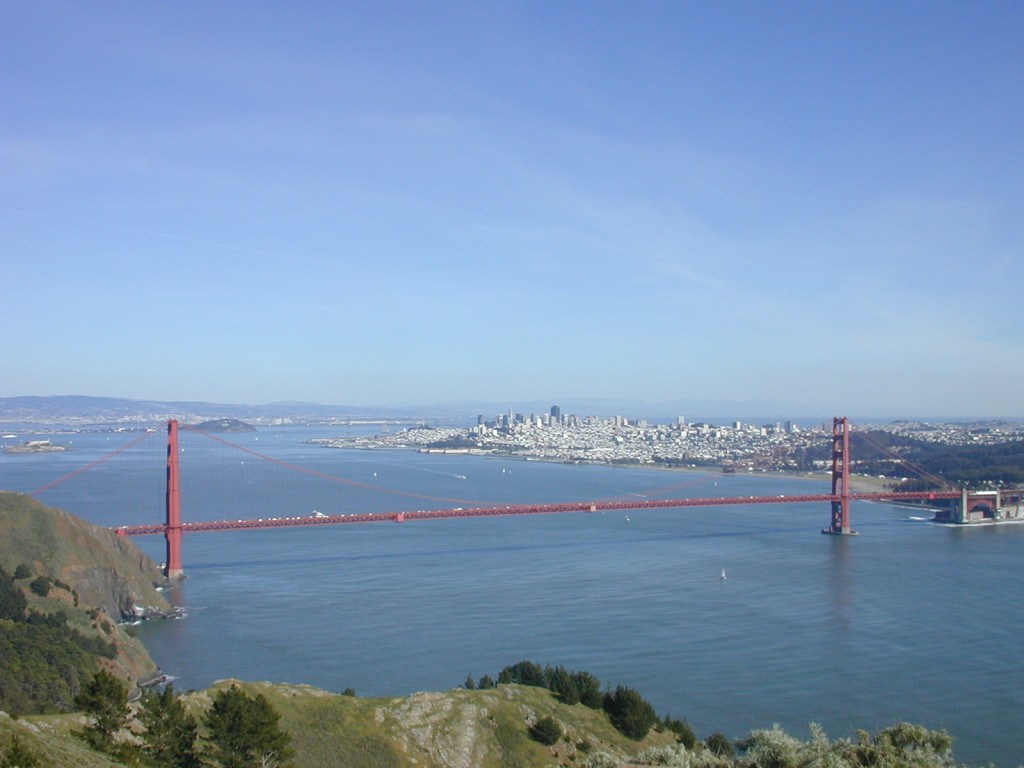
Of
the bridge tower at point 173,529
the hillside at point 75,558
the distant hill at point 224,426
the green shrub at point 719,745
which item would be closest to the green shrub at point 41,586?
the hillside at point 75,558

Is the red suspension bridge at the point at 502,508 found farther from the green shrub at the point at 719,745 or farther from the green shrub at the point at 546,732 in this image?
the green shrub at the point at 719,745

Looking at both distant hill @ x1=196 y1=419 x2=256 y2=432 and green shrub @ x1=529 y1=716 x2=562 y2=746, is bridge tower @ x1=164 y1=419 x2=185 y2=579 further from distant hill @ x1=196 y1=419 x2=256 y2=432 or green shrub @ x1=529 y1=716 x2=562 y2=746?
distant hill @ x1=196 y1=419 x2=256 y2=432

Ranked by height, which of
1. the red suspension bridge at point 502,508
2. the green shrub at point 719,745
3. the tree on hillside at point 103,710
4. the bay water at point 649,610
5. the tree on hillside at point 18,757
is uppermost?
the tree on hillside at point 18,757

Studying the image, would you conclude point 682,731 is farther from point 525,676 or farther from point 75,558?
point 75,558

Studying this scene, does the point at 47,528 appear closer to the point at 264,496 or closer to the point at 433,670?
the point at 433,670

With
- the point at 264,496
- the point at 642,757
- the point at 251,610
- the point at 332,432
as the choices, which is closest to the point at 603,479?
the point at 264,496

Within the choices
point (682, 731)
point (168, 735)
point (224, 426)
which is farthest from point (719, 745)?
point (224, 426)

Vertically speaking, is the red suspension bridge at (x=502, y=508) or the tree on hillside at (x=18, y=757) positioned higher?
the tree on hillside at (x=18, y=757)

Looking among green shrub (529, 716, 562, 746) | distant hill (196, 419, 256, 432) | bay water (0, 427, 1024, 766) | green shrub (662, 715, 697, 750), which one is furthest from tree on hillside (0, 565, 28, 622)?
distant hill (196, 419, 256, 432)
